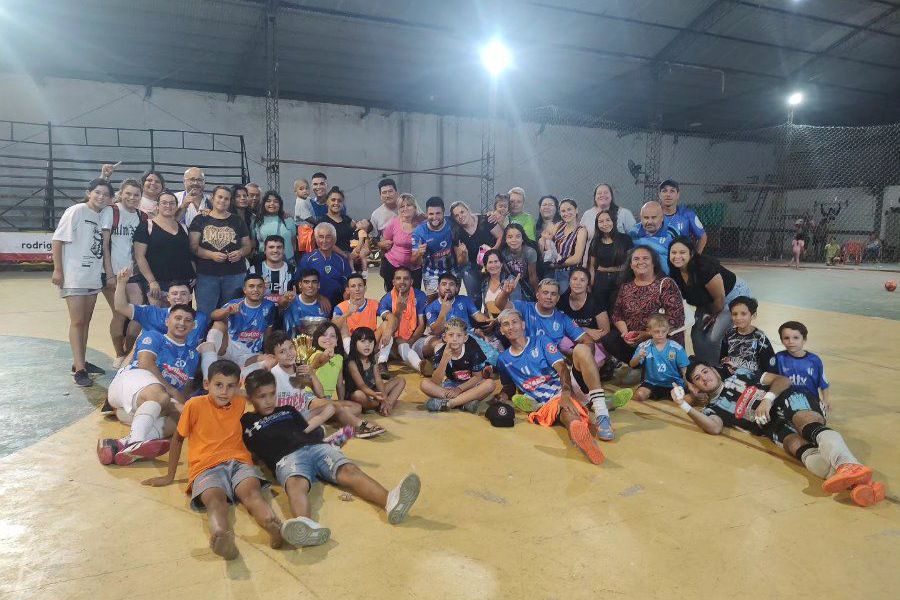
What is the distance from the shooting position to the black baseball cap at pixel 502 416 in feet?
12.3

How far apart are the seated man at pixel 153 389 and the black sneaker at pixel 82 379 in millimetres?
1058

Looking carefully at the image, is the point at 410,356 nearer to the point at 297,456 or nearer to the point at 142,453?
the point at 297,456

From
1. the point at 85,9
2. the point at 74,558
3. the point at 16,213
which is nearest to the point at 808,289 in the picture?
the point at 74,558

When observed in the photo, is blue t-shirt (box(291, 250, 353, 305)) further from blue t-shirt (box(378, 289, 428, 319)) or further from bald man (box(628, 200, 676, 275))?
bald man (box(628, 200, 676, 275))

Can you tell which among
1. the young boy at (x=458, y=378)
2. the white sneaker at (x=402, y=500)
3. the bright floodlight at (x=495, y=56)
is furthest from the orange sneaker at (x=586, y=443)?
the bright floodlight at (x=495, y=56)

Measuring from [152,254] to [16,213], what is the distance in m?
12.2

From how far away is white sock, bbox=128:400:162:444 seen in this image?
313 centimetres

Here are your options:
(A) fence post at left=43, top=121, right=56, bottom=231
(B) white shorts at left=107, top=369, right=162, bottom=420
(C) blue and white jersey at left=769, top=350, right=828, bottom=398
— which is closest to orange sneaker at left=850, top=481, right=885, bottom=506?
(C) blue and white jersey at left=769, top=350, right=828, bottom=398

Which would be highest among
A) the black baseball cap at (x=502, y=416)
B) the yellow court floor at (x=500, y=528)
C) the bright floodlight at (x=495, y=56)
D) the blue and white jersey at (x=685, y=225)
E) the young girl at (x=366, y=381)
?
the bright floodlight at (x=495, y=56)

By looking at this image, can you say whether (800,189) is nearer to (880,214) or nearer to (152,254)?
(880,214)

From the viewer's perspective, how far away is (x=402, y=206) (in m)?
5.55

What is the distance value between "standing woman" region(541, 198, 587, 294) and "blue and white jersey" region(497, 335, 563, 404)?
54.8 inches

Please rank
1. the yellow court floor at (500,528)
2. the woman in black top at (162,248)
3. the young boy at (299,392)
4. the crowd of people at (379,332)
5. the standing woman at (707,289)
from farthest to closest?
the woman in black top at (162,248), the standing woman at (707,289), the young boy at (299,392), the crowd of people at (379,332), the yellow court floor at (500,528)

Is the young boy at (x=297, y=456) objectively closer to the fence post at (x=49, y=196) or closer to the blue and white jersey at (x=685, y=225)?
the blue and white jersey at (x=685, y=225)
